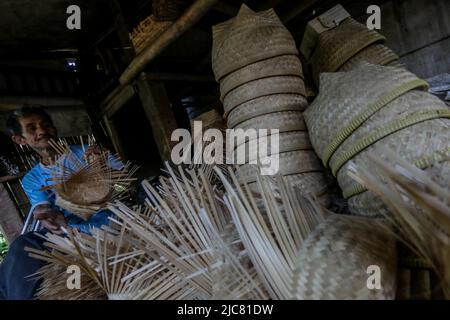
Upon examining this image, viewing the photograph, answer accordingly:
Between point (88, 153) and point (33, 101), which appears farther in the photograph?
point (33, 101)

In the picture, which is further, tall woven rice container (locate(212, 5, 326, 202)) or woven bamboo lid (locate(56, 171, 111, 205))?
woven bamboo lid (locate(56, 171, 111, 205))

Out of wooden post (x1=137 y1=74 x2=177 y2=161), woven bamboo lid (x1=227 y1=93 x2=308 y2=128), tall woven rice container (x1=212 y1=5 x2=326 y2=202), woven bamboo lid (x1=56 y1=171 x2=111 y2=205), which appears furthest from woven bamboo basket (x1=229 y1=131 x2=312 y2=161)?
wooden post (x1=137 y1=74 x2=177 y2=161)

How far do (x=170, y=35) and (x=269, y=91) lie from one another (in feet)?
5.16

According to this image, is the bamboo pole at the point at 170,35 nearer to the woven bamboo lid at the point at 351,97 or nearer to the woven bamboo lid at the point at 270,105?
the woven bamboo lid at the point at 270,105

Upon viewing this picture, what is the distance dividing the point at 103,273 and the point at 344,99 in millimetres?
Result: 928

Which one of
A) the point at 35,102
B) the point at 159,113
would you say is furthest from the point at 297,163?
the point at 35,102

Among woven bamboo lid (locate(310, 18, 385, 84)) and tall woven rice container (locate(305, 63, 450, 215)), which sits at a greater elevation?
woven bamboo lid (locate(310, 18, 385, 84))

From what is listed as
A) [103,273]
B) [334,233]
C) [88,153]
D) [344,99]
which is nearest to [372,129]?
[344,99]

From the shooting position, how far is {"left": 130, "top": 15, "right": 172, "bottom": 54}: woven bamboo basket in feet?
9.70

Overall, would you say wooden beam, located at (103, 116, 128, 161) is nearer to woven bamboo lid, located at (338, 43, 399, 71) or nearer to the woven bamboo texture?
the woven bamboo texture

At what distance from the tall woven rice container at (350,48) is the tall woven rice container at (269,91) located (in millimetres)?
199

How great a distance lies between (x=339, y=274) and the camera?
20.3 inches

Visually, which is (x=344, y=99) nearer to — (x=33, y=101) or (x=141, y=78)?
(x=141, y=78)

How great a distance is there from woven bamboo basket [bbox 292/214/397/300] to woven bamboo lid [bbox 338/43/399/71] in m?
1.10
